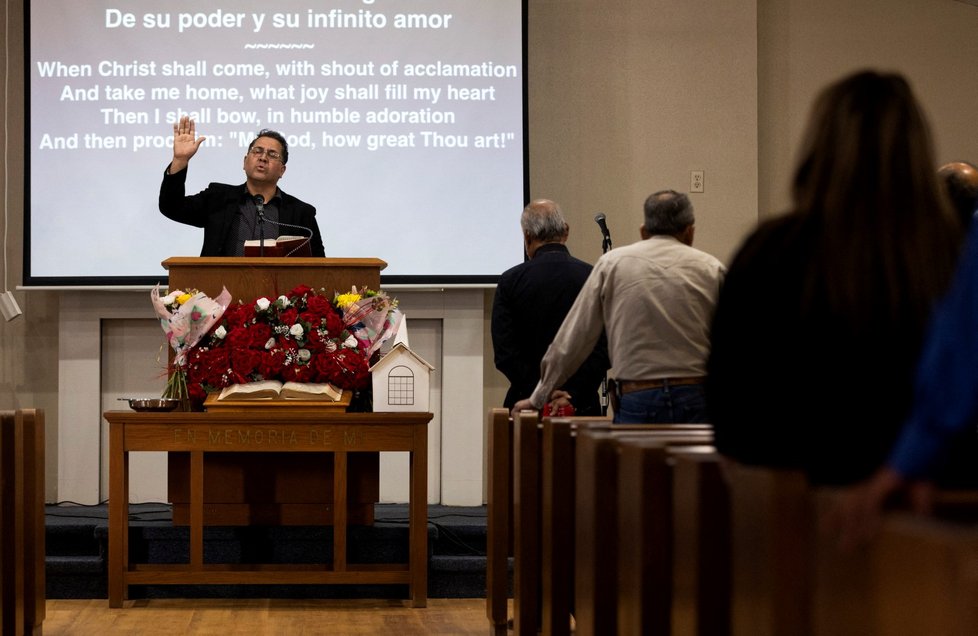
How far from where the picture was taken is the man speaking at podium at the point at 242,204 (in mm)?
5312

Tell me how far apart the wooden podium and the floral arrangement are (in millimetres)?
91

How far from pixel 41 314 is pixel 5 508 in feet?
10.8

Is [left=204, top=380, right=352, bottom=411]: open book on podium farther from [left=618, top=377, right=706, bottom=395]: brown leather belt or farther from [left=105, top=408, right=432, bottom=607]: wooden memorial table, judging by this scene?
[left=618, top=377, right=706, bottom=395]: brown leather belt

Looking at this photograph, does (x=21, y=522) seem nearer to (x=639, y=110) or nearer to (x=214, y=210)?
(x=214, y=210)

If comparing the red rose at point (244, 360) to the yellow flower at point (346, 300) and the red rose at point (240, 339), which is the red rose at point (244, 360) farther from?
the yellow flower at point (346, 300)

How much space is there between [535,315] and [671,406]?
1.19 metres

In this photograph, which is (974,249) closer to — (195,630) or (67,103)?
(195,630)

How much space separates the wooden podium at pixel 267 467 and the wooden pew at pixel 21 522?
2.63 feet

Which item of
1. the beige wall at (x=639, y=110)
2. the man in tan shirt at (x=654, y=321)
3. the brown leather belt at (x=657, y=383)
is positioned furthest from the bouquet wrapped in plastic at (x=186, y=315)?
the beige wall at (x=639, y=110)

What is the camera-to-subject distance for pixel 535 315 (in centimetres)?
477

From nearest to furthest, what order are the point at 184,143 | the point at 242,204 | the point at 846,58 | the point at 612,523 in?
1. the point at 612,523
2. the point at 184,143
3. the point at 242,204
4. the point at 846,58

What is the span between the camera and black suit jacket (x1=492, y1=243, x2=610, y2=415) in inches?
187

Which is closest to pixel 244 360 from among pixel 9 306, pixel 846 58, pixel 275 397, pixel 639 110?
pixel 275 397

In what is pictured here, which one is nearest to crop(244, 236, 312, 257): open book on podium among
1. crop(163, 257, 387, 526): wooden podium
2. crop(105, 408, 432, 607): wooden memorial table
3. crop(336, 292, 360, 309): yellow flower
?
crop(163, 257, 387, 526): wooden podium
